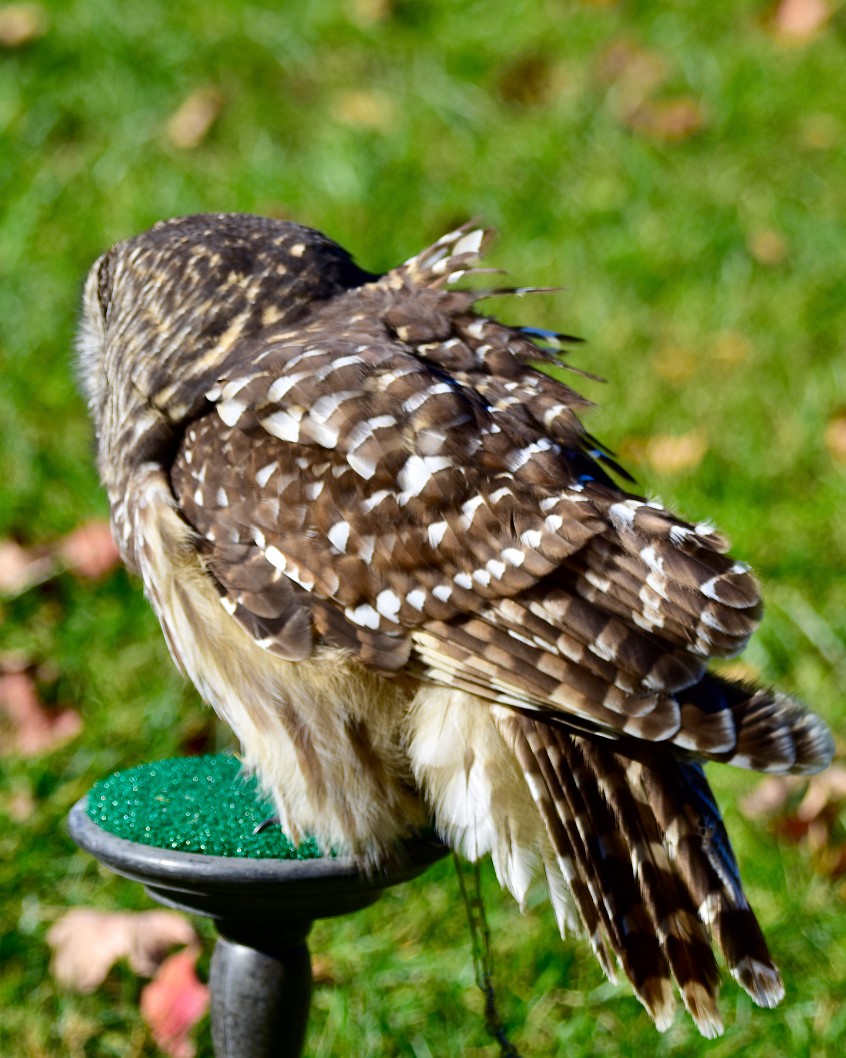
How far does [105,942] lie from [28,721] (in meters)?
0.80

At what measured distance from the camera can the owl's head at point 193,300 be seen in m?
2.74

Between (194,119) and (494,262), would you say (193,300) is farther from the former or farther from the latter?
(194,119)

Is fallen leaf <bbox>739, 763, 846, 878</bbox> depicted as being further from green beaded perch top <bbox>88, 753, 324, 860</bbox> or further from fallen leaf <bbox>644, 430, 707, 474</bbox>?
Result: green beaded perch top <bbox>88, 753, 324, 860</bbox>

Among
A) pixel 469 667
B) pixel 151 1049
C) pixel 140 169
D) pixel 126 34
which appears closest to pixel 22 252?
pixel 140 169

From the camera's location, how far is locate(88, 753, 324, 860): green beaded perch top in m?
2.43

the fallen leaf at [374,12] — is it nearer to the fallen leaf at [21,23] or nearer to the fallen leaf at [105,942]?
the fallen leaf at [21,23]

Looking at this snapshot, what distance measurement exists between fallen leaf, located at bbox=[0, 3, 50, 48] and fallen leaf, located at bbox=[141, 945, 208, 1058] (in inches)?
166

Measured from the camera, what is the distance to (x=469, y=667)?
2320 mm

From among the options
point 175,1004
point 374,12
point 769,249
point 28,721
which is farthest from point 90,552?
point 374,12

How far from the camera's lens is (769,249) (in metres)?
5.42

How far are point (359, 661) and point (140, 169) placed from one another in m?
3.78

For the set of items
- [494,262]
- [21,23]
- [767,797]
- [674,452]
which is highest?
[21,23]

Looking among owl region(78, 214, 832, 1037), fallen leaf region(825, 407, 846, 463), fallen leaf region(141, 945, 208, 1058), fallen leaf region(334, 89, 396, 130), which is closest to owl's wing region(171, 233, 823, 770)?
owl region(78, 214, 832, 1037)

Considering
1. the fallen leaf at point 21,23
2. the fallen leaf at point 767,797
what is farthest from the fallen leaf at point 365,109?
the fallen leaf at point 767,797
